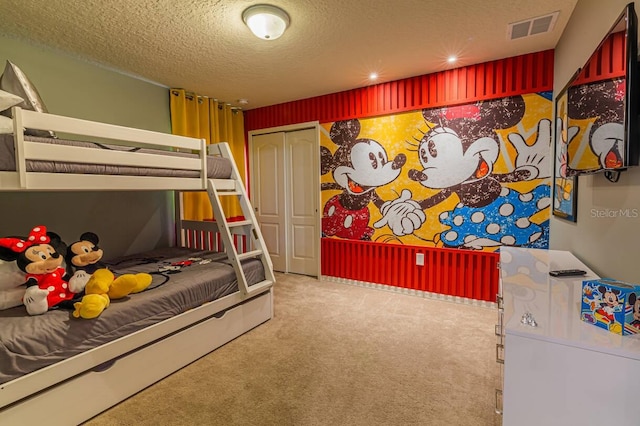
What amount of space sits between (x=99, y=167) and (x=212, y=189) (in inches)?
29.4

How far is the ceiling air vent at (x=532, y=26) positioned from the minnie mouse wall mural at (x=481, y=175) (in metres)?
0.57

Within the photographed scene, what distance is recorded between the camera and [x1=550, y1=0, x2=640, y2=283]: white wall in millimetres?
1246

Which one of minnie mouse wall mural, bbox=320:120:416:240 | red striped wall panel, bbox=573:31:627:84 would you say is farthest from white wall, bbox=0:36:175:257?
red striped wall panel, bbox=573:31:627:84

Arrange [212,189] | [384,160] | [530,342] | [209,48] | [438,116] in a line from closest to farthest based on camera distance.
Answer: [530,342], [212,189], [209,48], [438,116], [384,160]

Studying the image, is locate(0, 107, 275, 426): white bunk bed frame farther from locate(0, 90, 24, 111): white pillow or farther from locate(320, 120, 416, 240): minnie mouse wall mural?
locate(320, 120, 416, 240): minnie mouse wall mural

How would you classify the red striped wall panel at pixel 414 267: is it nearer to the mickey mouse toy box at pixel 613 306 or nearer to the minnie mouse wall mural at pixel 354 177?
the minnie mouse wall mural at pixel 354 177

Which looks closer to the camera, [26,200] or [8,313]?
[8,313]

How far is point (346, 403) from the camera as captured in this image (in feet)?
5.57

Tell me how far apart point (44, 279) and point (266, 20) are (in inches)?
81.8

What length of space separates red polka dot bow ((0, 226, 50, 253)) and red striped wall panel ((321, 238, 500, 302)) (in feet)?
9.10

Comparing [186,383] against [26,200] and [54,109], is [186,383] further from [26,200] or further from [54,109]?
[54,109]

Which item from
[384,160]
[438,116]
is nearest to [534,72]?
[438,116]

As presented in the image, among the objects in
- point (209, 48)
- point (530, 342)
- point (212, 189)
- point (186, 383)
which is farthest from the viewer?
point (209, 48)

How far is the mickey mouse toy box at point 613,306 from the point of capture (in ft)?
3.04
